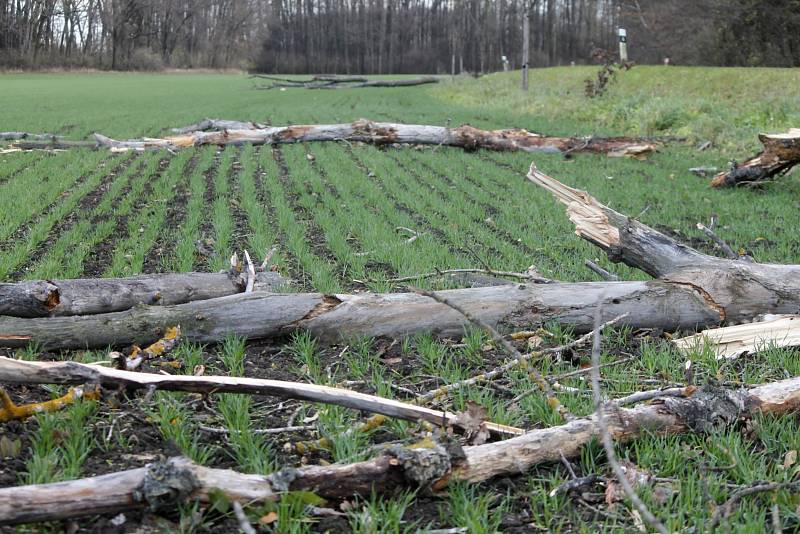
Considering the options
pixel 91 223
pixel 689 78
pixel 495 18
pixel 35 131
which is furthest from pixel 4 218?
pixel 495 18

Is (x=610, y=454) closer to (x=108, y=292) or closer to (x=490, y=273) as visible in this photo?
(x=490, y=273)

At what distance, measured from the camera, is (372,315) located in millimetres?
4230

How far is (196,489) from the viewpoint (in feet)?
7.66

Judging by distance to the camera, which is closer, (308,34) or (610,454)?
(610,454)

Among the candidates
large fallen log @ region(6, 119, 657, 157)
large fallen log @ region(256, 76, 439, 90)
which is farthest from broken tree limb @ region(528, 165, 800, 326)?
large fallen log @ region(256, 76, 439, 90)

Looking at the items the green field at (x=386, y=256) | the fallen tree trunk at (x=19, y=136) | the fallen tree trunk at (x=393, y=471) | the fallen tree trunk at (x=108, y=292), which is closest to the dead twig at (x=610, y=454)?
the green field at (x=386, y=256)

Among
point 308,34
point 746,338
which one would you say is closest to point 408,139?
point 746,338

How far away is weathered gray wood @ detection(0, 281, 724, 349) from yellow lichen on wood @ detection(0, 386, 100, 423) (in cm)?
84

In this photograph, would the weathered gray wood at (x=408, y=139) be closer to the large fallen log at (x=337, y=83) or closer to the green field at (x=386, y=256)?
the green field at (x=386, y=256)

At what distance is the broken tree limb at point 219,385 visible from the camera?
9.71ft

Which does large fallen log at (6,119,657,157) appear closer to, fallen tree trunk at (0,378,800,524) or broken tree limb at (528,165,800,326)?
broken tree limb at (528,165,800,326)

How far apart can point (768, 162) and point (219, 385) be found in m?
8.82

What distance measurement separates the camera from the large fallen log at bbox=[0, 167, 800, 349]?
3986 millimetres

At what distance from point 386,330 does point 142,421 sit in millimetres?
1546
